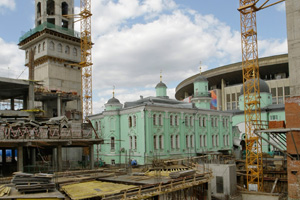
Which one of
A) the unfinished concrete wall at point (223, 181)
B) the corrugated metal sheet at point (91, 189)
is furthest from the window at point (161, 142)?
the corrugated metal sheet at point (91, 189)

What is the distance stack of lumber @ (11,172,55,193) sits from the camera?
15930 millimetres

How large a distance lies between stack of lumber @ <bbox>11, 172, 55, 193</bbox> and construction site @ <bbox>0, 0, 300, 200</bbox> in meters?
0.05

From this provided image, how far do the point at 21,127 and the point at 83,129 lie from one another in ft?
20.1

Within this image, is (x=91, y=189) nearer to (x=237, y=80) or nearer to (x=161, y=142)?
(x=161, y=142)

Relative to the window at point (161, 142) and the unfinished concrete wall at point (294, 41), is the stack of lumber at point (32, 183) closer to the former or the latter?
the unfinished concrete wall at point (294, 41)

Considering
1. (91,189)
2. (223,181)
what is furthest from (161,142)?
(91,189)

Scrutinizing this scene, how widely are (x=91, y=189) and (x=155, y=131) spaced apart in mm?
24670

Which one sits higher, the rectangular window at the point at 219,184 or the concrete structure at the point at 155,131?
the concrete structure at the point at 155,131

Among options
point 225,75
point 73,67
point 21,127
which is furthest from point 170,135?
point 225,75

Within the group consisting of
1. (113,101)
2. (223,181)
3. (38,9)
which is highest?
(38,9)

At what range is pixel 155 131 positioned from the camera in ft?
140

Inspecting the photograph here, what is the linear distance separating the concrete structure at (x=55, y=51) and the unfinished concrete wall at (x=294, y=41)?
3978 cm

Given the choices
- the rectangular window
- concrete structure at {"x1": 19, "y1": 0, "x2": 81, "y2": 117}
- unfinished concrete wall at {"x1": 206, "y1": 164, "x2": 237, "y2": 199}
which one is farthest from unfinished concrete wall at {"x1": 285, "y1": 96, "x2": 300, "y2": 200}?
concrete structure at {"x1": 19, "y1": 0, "x2": 81, "y2": 117}

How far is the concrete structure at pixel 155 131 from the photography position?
138 feet
